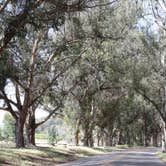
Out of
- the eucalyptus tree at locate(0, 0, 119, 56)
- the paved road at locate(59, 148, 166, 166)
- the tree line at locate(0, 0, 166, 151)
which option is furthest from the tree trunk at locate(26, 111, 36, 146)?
the eucalyptus tree at locate(0, 0, 119, 56)

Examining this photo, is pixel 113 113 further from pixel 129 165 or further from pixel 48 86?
pixel 129 165

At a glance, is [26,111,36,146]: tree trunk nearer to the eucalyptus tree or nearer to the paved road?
the paved road

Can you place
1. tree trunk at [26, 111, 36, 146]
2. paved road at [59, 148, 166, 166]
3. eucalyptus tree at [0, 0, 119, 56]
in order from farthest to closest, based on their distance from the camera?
tree trunk at [26, 111, 36, 146] < paved road at [59, 148, 166, 166] < eucalyptus tree at [0, 0, 119, 56]

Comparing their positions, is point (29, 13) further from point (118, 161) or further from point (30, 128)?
point (30, 128)

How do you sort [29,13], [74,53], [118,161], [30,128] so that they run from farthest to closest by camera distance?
1. [30,128]
2. [74,53]
3. [118,161]
4. [29,13]

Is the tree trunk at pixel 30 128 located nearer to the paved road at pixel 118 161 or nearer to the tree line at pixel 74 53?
the tree line at pixel 74 53

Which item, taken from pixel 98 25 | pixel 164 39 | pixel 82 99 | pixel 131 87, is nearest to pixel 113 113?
pixel 82 99

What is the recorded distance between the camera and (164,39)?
44.8 m

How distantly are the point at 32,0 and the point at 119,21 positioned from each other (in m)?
17.4

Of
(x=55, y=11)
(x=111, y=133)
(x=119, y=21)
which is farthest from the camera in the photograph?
(x=111, y=133)

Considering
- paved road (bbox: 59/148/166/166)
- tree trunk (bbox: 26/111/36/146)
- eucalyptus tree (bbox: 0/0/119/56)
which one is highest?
eucalyptus tree (bbox: 0/0/119/56)

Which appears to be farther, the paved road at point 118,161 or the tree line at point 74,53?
the paved road at point 118,161

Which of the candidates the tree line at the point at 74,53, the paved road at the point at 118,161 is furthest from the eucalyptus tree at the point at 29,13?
the paved road at the point at 118,161

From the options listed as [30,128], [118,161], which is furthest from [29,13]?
[30,128]
